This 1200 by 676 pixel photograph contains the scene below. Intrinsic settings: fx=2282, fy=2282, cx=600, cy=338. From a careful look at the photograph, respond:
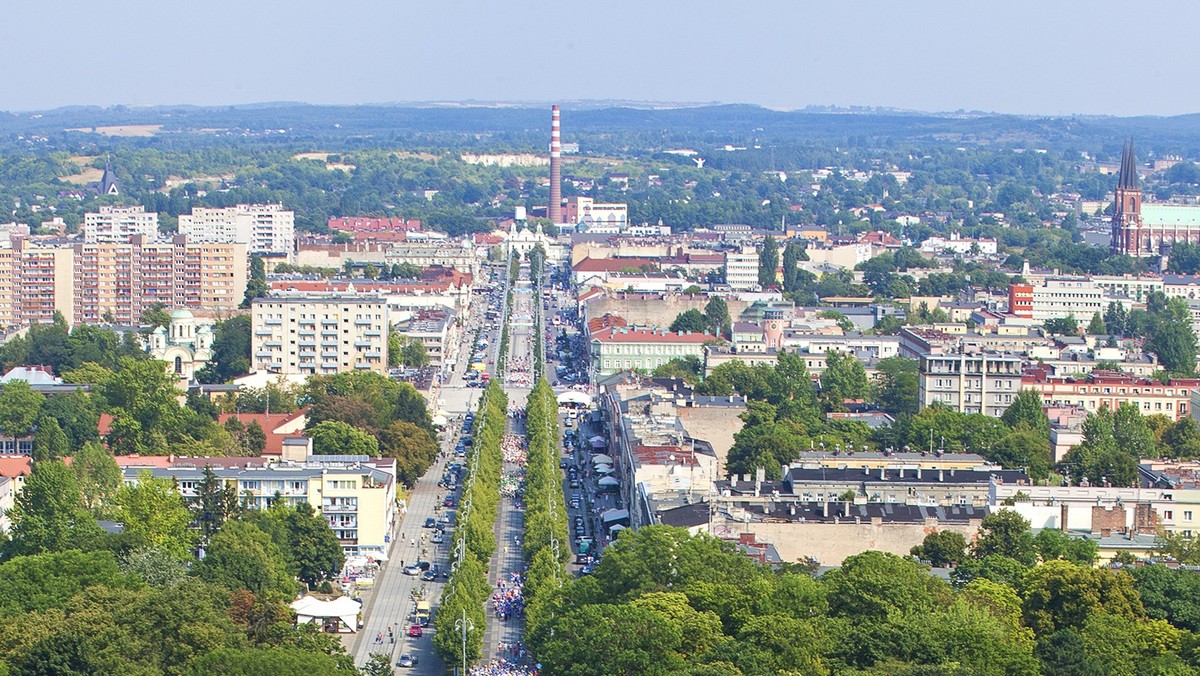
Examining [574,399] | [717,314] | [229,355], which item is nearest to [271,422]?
[574,399]

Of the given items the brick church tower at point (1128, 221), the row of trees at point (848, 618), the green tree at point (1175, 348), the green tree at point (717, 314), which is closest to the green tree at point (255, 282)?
the green tree at point (717, 314)

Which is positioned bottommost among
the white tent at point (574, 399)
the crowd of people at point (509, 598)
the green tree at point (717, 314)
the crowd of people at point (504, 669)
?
the white tent at point (574, 399)

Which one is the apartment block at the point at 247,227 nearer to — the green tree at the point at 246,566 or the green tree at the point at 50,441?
the green tree at the point at 50,441

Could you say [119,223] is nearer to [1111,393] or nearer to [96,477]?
[1111,393]

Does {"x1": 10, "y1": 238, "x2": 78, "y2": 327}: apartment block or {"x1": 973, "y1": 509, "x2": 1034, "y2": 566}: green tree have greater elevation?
{"x1": 973, "y1": 509, "x2": 1034, "y2": 566}: green tree

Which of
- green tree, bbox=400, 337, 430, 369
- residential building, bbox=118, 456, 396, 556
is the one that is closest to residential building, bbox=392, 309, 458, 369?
green tree, bbox=400, 337, 430, 369

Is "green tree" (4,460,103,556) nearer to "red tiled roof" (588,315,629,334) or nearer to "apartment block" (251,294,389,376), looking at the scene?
"apartment block" (251,294,389,376)
